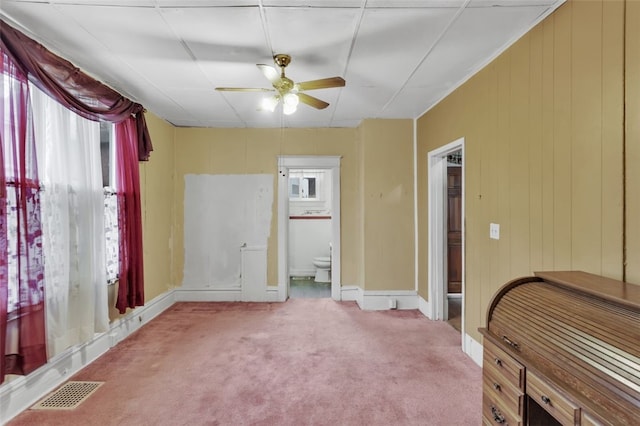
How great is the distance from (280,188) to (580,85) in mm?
3520

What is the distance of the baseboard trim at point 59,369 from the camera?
2.04m

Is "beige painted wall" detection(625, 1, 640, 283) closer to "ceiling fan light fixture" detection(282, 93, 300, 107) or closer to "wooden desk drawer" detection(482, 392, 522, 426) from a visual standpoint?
"wooden desk drawer" detection(482, 392, 522, 426)

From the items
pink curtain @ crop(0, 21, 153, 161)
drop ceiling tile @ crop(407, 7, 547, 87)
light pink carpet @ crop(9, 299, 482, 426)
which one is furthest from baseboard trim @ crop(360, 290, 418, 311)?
pink curtain @ crop(0, 21, 153, 161)

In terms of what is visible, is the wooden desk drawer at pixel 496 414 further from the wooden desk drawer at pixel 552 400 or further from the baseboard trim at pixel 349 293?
the baseboard trim at pixel 349 293

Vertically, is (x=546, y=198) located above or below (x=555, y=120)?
below

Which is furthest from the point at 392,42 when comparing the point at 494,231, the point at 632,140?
the point at 494,231

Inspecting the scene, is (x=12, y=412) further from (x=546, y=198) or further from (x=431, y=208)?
(x=431, y=208)

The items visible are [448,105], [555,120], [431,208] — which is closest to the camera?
[555,120]

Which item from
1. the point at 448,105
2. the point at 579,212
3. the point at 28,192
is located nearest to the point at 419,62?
the point at 448,105

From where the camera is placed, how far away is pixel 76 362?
2592mm

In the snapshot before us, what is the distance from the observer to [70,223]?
2.47 metres

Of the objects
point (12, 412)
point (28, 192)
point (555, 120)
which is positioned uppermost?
point (555, 120)

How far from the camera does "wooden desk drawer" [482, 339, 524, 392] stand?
143cm

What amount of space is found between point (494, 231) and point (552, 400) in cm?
151
